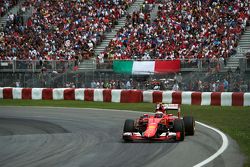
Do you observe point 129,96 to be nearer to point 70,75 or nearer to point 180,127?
point 70,75

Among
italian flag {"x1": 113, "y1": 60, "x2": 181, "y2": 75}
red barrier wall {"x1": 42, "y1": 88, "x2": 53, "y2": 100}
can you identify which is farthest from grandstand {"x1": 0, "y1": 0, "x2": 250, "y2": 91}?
red barrier wall {"x1": 42, "y1": 88, "x2": 53, "y2": 100}

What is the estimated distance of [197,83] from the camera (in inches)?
1160

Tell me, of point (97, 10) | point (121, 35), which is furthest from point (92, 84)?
point (97, 10)

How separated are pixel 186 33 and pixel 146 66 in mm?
5735

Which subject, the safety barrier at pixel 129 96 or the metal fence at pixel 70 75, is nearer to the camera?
the safety barrier at pixel 129 96

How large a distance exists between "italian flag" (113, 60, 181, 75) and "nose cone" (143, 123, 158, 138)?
52.7ft

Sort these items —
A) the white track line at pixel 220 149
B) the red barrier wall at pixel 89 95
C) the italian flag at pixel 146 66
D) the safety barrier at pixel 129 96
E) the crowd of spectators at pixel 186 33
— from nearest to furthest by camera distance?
1. the white track line at pixel 220 149
2. the safety barrier at pixel 129 96
3. the red barrier wall at pixel 89 95
4. the italian flag at pixel 146 66
5. the crowd of spectators at pixel 186 33

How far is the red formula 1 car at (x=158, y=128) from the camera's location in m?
14.7

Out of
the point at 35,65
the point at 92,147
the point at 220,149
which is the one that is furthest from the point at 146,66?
the point at 220,149

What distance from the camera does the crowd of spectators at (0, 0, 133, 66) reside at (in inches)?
1615

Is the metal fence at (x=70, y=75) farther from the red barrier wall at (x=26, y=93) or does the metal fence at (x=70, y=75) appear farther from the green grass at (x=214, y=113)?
the green grass at (x=214, y=113)

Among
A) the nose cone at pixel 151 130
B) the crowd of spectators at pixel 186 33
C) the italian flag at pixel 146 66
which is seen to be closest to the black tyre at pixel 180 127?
the nose cone at pixel 151 130

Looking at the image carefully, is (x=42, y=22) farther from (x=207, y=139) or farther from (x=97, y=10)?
(x=207, y=139)

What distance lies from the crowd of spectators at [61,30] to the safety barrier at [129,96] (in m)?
8.34
